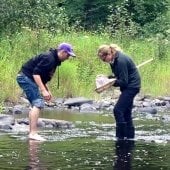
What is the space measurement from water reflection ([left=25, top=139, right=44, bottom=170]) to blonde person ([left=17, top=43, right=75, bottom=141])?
0.39 m

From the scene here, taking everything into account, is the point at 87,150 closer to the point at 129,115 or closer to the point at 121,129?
the point at 121,129

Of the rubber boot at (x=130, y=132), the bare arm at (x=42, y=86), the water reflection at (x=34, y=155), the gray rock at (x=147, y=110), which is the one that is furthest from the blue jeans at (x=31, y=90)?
the gray rock at (x=147, y=110)

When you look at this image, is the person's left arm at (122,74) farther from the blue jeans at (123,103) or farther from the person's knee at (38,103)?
the person's knee at (38,103)

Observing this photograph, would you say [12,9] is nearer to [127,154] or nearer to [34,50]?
[34,50]

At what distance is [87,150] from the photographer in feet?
33.1

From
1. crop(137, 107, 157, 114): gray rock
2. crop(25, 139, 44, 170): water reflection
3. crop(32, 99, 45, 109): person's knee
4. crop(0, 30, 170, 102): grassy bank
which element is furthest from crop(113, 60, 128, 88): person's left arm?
crop(0, 30, 170, 102): grassy bank

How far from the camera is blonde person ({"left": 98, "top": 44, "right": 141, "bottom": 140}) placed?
11.4m

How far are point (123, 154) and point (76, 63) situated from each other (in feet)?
39.8

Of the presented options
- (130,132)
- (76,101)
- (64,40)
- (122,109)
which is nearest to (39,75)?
(122,109)

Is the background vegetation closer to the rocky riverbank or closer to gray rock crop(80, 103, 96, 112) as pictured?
the rocky riverbank

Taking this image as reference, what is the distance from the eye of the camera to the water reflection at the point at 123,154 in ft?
28.2

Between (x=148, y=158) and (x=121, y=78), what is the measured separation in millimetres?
2337

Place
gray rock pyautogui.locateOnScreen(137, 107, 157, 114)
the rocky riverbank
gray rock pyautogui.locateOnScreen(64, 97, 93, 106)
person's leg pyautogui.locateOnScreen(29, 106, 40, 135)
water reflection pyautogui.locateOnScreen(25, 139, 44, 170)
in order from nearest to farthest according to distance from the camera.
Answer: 1. water reflection pyautogui.locateOnScreen(25, 139, 44, 170)
2. person's leg pyautogui.locateOnScreen(29, 106, 40, 135)
3. the rocky riverbank
4. gray rock pyautogui.locateOnScreen(137, 107, 157, 114)
5. gray rock pyautogui.locateOnScreen(64, 97, 93, 106)

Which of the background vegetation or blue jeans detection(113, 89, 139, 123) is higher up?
the background vegetation
